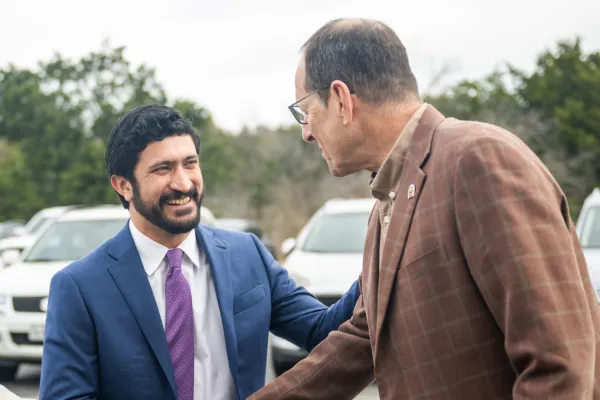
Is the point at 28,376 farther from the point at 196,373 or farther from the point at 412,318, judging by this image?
the point at 412,318

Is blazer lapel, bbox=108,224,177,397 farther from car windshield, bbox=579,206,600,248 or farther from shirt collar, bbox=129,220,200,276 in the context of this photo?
car windshield, bbox=579,206,600,248

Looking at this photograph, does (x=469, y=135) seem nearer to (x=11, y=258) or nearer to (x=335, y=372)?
(x=335, y=372)

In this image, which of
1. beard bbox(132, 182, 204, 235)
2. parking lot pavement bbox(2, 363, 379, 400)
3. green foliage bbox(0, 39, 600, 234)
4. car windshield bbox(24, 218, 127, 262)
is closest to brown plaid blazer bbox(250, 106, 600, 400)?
beard bbox(132, 182, 204, 235)

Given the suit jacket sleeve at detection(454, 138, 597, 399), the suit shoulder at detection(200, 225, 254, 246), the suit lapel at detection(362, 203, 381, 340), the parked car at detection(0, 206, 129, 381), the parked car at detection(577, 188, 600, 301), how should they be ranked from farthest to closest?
the parked car at detection(0, 206, 129, 381)
the parked car at detection(577, 188, 600, 301)
the suit shoulder at detection(200, 225, 254, 246)
the suit lapel at detection(362, 203, 381, 340)
the suit jacket sleeve at detection(454, 138, 597, 399)

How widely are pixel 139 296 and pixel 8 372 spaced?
6185mm

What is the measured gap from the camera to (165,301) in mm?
2744

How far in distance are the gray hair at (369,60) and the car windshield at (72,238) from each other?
7.01 metres

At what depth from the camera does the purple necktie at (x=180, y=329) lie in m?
2.64

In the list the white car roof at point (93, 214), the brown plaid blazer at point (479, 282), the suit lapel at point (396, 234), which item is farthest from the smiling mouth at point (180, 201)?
the white car roof at point (93, 214)

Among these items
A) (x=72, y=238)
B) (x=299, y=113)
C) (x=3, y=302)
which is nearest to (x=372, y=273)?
(x=299, y=113)

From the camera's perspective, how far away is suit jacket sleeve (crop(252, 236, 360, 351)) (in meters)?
3.04

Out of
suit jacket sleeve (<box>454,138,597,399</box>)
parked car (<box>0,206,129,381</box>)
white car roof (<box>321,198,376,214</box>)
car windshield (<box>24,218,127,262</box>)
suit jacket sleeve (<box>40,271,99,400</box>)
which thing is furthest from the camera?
white car roof (<box>321,198,376,214</box>)

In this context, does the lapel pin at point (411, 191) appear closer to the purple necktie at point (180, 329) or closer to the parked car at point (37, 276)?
the purple necktie at point (180, 329)

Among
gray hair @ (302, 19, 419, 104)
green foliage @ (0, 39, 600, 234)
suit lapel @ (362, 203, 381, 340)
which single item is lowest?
green foliage @ (0, 39, 600, 234)
